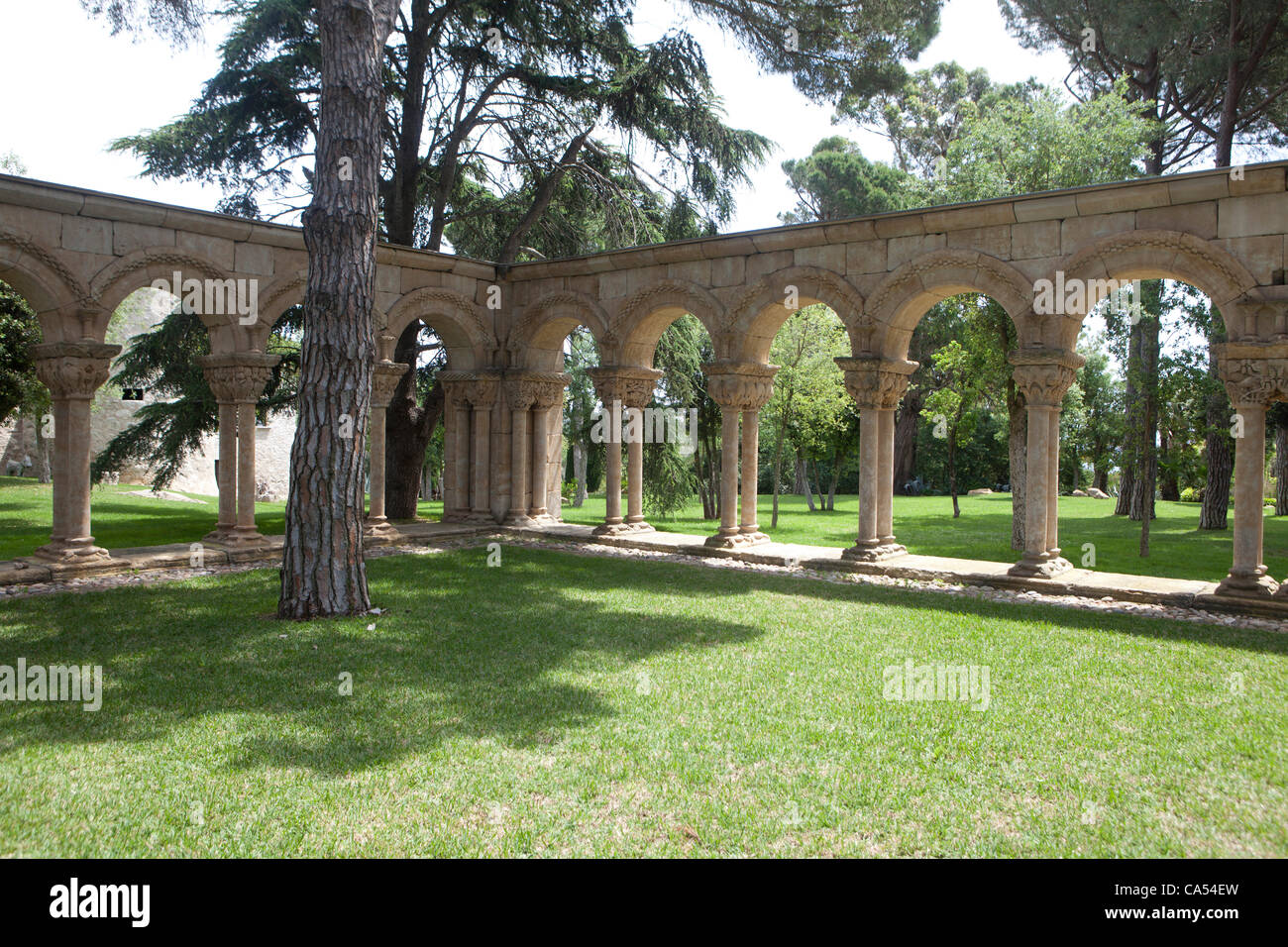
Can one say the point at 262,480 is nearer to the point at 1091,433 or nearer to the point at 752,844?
the point at 1091,433

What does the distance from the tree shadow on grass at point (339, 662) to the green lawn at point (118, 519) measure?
Answer: 14.1 feet

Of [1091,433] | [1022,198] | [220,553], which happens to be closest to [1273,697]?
[1022,198]

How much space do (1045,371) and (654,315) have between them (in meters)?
5.28

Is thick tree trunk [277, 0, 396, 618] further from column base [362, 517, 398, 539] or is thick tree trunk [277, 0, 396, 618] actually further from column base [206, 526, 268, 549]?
column base [362, 517, 398, 539]

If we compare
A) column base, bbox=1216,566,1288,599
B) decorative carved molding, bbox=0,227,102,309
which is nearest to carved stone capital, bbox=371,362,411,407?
decorative carved molding, bbox=0,227,102,309

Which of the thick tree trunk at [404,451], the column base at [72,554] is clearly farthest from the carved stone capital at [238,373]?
the thick tree trunk at [404,451]

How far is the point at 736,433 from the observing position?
39.1 ft

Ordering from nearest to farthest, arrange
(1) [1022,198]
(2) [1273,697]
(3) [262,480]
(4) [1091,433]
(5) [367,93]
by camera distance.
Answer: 1. (2) [1273,697]
2. (5) [367,93]
3. (1) [1022,198]
4. (4) [1091,433]
5. (3) [262,480]

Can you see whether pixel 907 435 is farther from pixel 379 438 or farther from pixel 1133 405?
pixel 379 438

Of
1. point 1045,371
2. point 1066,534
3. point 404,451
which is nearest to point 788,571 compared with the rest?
point 1045,371

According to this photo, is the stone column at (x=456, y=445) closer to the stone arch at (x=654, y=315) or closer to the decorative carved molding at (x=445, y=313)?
the decorative carved molding at (x=445, y=313)

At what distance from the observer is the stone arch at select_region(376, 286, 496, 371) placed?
40.7ft

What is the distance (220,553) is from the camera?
10508 mm

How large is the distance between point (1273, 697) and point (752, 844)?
13.0 ft
